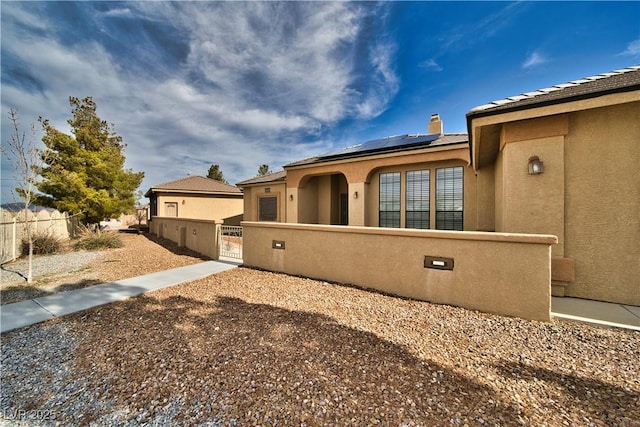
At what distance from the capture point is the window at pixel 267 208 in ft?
54.0

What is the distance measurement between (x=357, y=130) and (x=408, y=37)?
1220 centimetres

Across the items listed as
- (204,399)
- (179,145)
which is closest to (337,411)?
(204,399)

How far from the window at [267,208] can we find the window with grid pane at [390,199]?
24.3 ft

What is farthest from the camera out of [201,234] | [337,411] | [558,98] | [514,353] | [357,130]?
[357,130]

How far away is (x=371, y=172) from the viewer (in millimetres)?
12086

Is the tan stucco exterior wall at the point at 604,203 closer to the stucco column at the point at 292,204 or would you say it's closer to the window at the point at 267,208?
the stucco column at the point at 292,204

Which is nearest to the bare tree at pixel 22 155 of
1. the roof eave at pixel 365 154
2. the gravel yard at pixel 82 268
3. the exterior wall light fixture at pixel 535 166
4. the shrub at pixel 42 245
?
the gravel yard at pixel 82 268

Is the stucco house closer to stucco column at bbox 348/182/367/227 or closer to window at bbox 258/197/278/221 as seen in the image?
stucco column at bbox 348/182/367/227

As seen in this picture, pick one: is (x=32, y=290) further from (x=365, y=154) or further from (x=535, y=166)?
(x=535, y=166)

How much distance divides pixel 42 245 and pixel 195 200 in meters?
11.2

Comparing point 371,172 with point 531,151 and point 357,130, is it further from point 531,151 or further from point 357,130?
point 357,130

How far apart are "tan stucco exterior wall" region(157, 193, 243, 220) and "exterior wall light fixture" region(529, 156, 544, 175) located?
74.7ft

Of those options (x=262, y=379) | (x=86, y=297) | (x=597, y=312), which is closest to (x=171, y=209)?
(x=86, y=297)

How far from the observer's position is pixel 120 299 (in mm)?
5977
